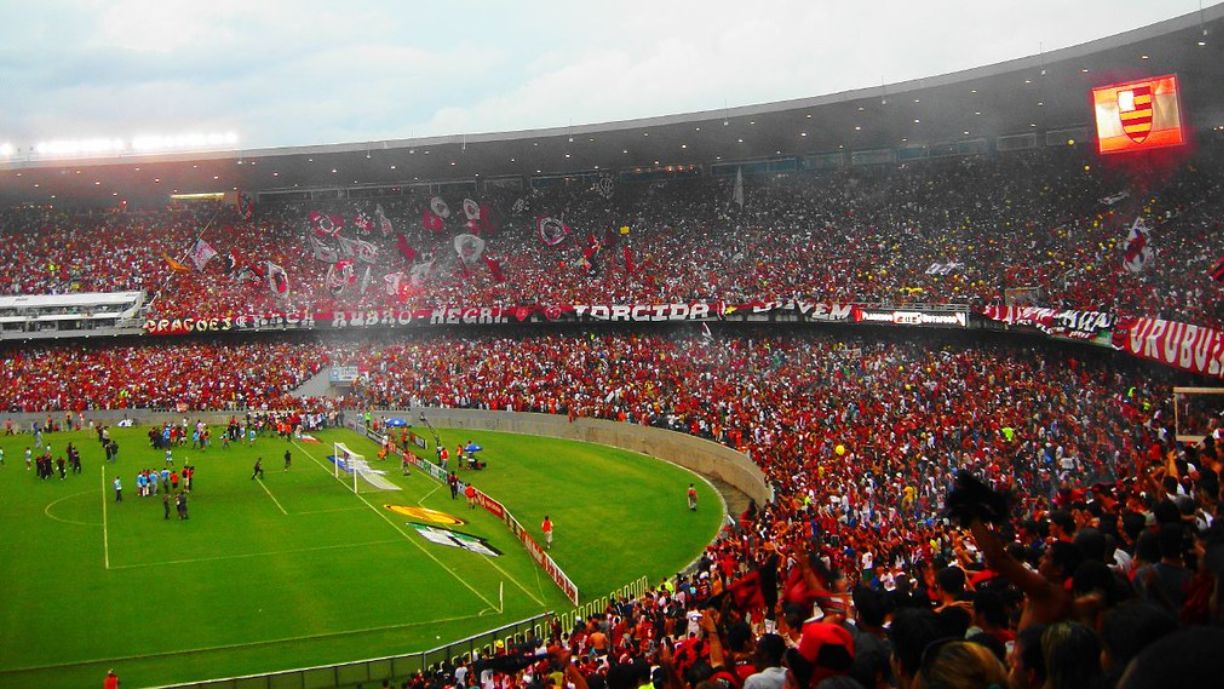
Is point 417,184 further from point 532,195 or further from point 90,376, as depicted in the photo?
point 90,376

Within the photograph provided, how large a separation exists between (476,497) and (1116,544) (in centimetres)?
3137

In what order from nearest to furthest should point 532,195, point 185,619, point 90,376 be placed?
point 185,619 → point 90,376 → point 532,195

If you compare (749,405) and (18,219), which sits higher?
(18,219)

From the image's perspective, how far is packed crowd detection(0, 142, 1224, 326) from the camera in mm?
40062

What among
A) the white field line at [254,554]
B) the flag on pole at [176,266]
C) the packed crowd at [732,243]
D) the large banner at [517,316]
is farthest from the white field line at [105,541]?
the flag on pole at [176,266]

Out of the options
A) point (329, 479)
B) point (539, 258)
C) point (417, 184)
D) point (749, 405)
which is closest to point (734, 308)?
point (749, 405)

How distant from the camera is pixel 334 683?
2119cm

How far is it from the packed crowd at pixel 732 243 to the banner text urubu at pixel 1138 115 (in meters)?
2.88

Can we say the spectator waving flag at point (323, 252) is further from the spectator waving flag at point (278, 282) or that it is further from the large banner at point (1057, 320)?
the large banner at point (1057, 320)

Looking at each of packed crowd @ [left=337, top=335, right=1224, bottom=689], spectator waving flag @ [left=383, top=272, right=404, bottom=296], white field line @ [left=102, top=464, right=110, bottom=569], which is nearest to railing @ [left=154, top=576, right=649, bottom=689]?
packed crowd @ [left=337, top=335, right=1224, bottom=689]

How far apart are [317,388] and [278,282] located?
35.4ft

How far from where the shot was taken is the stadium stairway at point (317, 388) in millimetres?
62578

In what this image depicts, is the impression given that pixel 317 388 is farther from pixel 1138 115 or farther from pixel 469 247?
pixel 1138 115

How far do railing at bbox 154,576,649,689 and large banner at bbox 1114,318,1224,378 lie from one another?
16.1 meters
